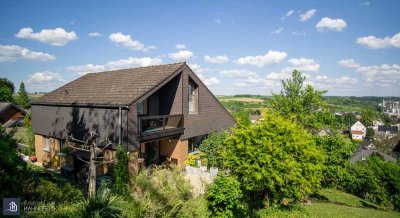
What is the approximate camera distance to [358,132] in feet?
388

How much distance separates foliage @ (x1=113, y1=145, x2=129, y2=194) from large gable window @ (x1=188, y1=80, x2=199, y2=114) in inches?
318

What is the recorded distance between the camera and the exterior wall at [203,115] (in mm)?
19922

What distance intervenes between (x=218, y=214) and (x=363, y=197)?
2633 centimetres

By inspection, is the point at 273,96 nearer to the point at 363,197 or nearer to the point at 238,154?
the point at 363,197

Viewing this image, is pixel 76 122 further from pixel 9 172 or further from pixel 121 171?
pixel 9 172

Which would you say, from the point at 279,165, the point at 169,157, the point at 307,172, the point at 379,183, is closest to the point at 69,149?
the point at 169,157

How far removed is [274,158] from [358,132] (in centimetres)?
12719

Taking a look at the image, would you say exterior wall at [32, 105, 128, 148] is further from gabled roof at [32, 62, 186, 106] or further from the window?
the window

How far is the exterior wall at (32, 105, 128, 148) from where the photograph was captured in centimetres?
1566

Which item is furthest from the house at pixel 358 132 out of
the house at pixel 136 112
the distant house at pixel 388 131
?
the house at pixel 136 112

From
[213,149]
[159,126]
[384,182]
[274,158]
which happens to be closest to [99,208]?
[274,158]

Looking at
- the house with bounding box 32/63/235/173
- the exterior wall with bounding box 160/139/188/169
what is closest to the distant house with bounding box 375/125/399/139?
the house with bounding box 32/63/235/173

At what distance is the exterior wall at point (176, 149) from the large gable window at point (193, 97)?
291cm

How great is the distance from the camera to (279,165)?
1294 centimetres
